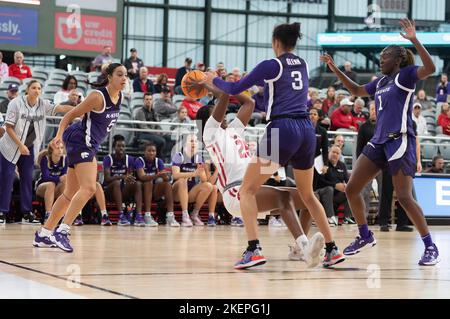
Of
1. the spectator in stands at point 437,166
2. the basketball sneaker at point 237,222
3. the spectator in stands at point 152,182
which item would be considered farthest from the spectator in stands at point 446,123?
the spectator in stands at point 152,182

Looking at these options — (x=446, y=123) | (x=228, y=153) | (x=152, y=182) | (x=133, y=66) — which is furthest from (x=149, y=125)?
(x=228, y=153)

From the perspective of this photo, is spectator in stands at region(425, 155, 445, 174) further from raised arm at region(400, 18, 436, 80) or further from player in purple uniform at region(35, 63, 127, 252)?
player in purple uniform at region(35, 63, 127, 252)

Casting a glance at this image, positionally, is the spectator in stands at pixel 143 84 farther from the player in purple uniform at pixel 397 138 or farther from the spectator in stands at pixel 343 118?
the player in purple uniform at pixel 397 138

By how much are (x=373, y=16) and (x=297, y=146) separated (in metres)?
30.5

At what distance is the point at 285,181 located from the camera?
1546cm

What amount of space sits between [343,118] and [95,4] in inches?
325

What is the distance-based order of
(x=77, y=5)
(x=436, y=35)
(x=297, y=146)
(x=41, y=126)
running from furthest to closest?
1. (x=436, y=35)
2. (x=77, y=5)
3. (x=41, y=126)
4. (x=297, y=146)

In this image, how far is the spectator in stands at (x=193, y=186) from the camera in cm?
1481

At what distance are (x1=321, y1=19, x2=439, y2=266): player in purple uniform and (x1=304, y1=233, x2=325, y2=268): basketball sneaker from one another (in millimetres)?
1410

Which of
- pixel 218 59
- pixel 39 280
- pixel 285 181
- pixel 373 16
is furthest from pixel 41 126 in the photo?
pixel 373 16

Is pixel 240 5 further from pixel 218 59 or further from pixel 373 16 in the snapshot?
pixel 373 16

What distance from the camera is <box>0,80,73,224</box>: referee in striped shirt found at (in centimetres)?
1340

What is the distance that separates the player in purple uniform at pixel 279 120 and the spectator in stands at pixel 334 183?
863 centimetres
